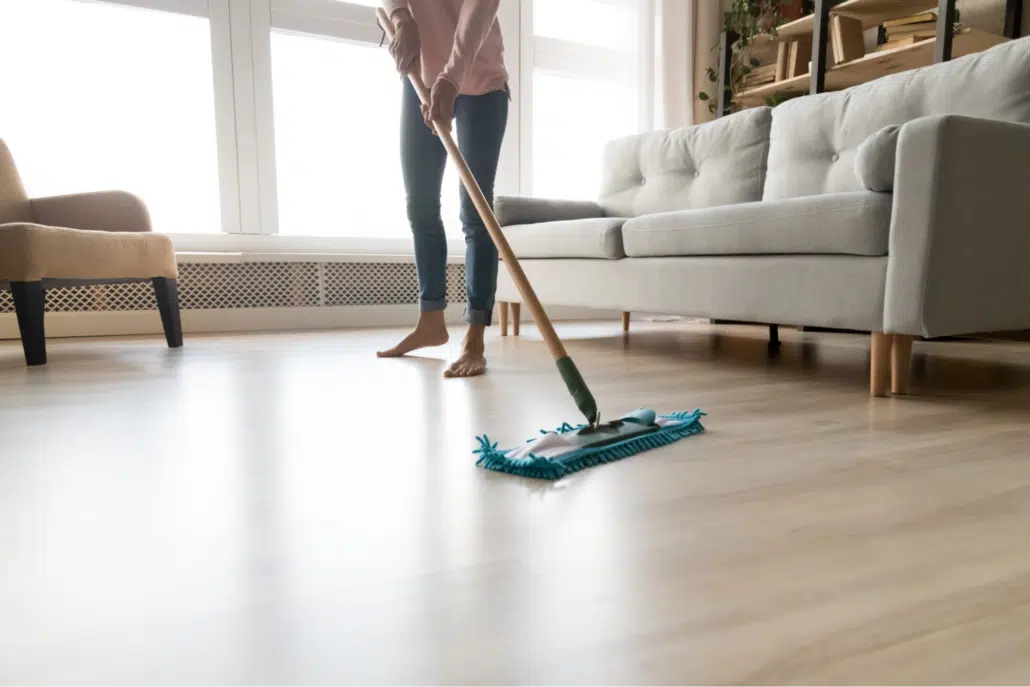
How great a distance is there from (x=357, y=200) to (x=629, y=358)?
195 centimetres

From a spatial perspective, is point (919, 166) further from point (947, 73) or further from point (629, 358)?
point (629, 358)

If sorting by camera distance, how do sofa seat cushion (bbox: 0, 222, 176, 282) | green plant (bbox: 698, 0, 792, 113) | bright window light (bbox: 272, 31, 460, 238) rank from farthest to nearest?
green plant (bbox: 698, 0, 792, 113) → bright window light (bbox: 272, 31, 460, 238) → sofa seat cushion (bbox: 0, 222, 176, 282)

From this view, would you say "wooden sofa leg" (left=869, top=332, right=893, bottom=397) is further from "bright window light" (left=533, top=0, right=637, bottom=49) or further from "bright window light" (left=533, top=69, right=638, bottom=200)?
"bright window light" (left=533, top=0, right=637, bottom=49)

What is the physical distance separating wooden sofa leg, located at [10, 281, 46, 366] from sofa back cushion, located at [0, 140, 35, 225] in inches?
26.5

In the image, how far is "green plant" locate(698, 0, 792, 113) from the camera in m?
3.85

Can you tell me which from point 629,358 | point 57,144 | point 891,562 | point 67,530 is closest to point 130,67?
point 57,144

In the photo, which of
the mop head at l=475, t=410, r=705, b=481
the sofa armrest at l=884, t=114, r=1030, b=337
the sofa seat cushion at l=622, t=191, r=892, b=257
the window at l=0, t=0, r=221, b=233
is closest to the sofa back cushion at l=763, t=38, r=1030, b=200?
the sofa armrest at l=884, t=114, r=1030, b=337

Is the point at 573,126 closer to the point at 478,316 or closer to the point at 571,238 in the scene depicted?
the point at 571,238

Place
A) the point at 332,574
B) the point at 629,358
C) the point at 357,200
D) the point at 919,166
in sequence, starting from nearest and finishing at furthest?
the point at 332,574
the point at 919,166
the point at 629,358
the point at 357,200

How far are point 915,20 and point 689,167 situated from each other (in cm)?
137

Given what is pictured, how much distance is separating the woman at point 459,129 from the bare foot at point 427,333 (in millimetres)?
152

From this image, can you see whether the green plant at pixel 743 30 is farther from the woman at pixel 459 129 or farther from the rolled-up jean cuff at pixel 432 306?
the rolled-up jean cuff at pixel 432 306

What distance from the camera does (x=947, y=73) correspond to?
196 centimetres

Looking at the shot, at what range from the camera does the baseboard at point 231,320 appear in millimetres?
2967
